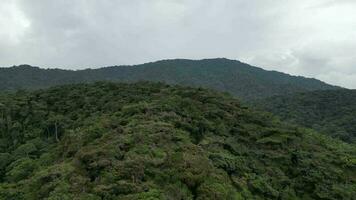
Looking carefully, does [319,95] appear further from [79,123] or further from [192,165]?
[192,165]

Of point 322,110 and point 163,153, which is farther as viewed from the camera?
point 322,110

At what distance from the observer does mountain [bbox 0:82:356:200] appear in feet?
84.8

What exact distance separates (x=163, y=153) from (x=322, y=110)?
2893 inches

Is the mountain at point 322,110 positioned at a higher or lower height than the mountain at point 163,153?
lower

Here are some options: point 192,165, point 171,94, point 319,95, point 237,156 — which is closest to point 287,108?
point 319,95

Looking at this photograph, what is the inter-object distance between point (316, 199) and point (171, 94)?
21.9 m

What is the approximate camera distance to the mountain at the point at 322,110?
7581 centimetres

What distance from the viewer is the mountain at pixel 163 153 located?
84.8 ft

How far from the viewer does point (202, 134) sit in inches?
1444

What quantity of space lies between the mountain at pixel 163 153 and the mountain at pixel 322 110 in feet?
101

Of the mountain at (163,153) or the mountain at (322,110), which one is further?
the mountain at (322,110)

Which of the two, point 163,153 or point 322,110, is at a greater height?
point 163,153

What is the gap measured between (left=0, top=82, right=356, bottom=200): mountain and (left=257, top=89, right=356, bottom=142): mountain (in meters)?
30.7

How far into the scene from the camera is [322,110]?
93.8 meters
